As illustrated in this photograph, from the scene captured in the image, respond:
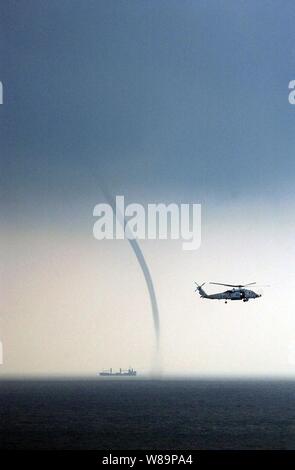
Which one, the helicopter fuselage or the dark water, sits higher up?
the helicopter fuselage

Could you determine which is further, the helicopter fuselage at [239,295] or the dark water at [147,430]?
the helicopter fuselage at [239,295]

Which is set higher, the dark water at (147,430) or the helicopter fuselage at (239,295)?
the helicopter fuselage at (239,295)

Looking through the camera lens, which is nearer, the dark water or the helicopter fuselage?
the dark water

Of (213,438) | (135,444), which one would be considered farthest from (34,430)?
(213,438)

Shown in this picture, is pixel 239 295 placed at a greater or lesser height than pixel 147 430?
greater
